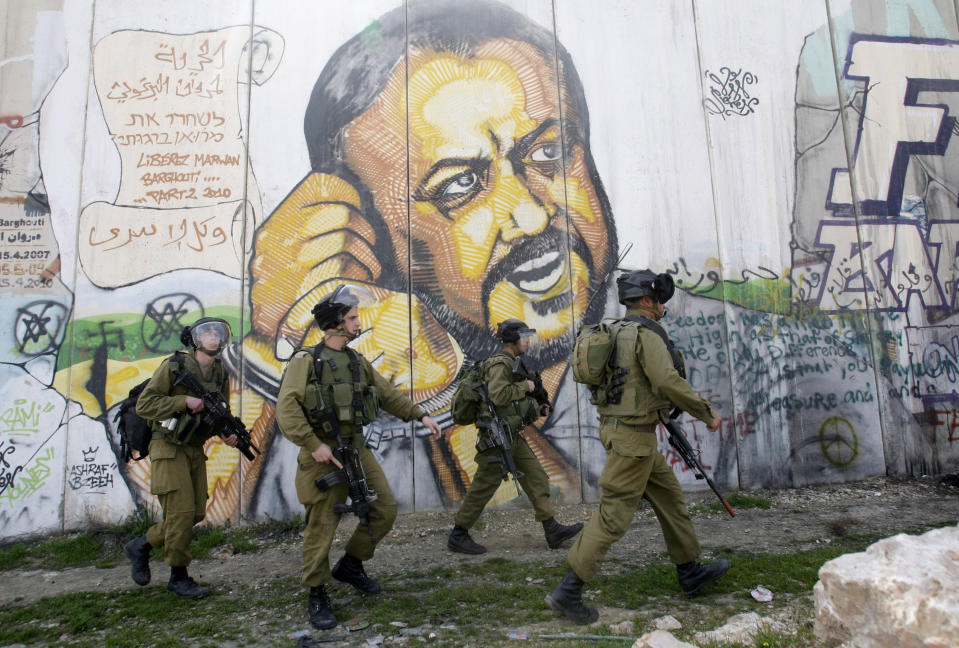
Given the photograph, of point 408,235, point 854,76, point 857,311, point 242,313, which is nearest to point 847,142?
point 854,76

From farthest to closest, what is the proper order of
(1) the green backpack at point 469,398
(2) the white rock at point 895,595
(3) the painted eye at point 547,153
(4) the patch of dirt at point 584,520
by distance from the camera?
(3) the painted eye at point 547,153, (1) the green backpack at point 469,398, (4) the patch of dirt at point 584,520, (2) the white rock at point 895,595

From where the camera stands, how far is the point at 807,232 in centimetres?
598

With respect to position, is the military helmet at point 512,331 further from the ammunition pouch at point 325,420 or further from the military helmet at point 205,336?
the military helmet at point 205,336

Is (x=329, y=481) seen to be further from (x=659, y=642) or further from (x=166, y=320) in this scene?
(x=166, y=320)

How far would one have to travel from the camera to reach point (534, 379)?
4414 mm

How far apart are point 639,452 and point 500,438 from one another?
1245mm

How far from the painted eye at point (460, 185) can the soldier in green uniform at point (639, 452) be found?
2.61m

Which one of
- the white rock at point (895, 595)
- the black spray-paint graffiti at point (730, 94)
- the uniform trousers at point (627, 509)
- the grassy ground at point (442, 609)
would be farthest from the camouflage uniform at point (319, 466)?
the black spray-paint graffiti at point (730, 94)

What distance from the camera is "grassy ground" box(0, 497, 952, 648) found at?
2.92 meters

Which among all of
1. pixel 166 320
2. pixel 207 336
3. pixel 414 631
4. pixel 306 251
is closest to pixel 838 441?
pixel 414 631

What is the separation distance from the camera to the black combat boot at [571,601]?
2.98 metres

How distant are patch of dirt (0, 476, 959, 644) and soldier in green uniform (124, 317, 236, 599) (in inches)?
12.5

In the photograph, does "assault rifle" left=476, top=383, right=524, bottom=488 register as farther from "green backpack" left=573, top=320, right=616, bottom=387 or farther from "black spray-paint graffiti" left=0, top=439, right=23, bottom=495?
"black spray-paint graffiti" left=0, top=439, right=23, bottom=495

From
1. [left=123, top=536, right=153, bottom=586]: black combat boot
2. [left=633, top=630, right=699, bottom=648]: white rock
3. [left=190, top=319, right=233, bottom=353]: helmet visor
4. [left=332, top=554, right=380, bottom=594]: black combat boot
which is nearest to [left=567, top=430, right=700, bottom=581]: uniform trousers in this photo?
[left=633, top=630, right=699, bottom=648]: white rock
